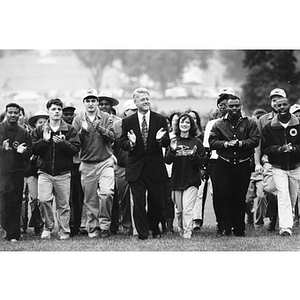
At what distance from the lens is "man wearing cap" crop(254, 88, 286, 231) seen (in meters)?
10.9

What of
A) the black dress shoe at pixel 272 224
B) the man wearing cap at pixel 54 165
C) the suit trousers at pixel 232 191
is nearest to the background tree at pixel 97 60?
the man wearing cap at pixel 54 165

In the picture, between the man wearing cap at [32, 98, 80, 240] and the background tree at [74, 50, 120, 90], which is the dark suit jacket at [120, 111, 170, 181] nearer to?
the man wearing cap at [32, 98, 80, 240]

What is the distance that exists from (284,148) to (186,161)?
1.56m

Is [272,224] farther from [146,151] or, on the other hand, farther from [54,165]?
[54,165]

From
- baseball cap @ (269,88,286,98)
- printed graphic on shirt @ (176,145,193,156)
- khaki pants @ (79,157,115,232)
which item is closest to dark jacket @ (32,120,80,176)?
khaki pants @ (79,157,115,232)

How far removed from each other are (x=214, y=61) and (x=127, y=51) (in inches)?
55.5

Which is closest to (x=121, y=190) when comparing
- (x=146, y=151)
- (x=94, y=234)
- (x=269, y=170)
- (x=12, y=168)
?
(x=94, y=234)

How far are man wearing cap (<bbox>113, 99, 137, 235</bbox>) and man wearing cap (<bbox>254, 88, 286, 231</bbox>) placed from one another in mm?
2170

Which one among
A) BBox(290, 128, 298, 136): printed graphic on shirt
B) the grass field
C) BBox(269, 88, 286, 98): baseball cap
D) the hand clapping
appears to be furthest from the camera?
BBox(269, 88, 286, 98): baseball cap

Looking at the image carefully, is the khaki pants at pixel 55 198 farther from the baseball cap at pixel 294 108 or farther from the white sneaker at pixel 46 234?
the baseball cap at pixel 294 108

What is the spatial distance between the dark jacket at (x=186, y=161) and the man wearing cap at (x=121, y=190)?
32.6 inches

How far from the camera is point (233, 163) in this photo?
1050cm

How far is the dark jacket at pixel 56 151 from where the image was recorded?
10469 mm

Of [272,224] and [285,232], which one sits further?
[272,224]
